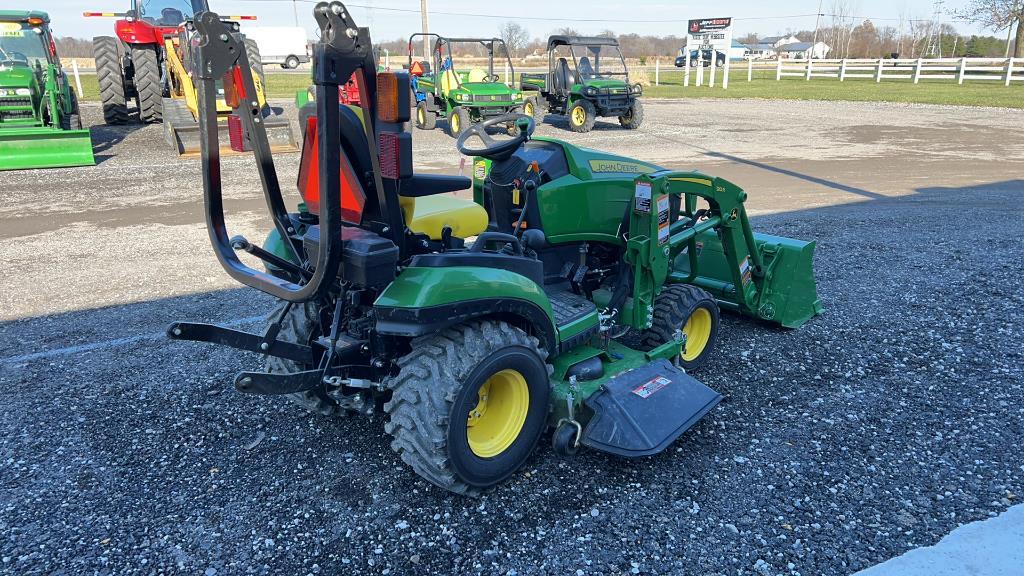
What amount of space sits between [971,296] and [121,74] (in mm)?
16172

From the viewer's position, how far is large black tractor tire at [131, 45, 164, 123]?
1413 centimetres

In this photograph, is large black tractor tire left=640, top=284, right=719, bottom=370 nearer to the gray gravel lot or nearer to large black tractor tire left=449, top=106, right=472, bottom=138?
the gray gravel lot

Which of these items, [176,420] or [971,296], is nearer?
[176,420]

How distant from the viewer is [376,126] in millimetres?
2666

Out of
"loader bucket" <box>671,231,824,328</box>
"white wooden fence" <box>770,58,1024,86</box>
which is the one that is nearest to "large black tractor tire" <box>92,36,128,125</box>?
"loader bucket" <box>671,231,824,328</box>

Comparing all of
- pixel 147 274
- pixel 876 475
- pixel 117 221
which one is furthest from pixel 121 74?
pixel 876 475

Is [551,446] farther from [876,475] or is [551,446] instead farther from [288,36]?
[288,36]

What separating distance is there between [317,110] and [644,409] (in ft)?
6.50

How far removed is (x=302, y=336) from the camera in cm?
339

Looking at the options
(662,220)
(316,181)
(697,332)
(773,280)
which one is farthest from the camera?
(773,280)

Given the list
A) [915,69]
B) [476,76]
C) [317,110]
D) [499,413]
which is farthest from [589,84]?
[915,69]

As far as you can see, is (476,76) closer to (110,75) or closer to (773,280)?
(110,75)

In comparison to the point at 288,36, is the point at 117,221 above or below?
below

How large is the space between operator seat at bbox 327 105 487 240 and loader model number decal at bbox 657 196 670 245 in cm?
98
